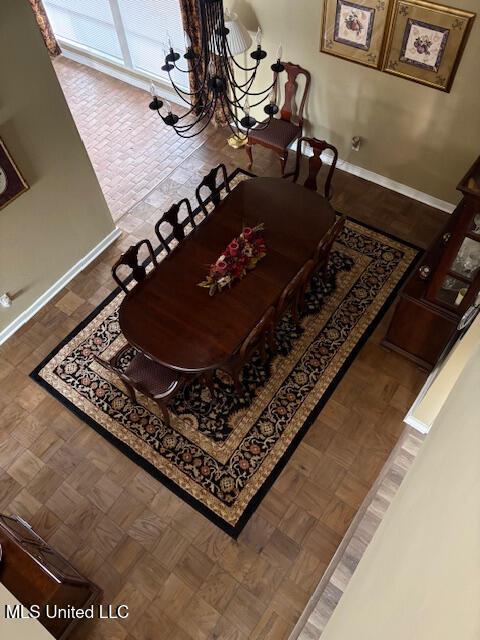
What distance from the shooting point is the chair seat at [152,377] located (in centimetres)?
312

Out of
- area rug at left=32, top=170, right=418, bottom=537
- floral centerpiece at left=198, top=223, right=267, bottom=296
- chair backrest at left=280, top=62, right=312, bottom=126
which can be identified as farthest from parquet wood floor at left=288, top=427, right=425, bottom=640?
chair backrest at left=280, top=62, right=312, bottom=126

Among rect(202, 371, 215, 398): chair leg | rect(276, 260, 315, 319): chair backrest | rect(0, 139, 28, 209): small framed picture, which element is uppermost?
rect(276, 260, 315, 319): chair backrest

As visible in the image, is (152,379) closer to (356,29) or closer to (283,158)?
(283,158)

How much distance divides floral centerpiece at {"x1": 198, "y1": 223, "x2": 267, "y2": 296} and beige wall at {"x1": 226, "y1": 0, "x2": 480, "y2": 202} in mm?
1714

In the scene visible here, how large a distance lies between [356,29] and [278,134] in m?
1.06

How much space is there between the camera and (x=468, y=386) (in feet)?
4.90

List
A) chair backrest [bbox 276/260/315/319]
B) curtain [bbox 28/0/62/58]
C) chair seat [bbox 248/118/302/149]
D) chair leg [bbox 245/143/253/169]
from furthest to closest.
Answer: curtain [bbox 28/0/62/58], chair leg [bbox 245/143/253/169], chair seat [bbox 248/118/302/149], chair backrest [bbox 276/260/315/319]

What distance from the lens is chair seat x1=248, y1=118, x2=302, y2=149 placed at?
4.46 m

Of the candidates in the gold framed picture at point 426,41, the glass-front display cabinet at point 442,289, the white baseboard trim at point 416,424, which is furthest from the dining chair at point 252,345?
the gold framed picture at point 426,41

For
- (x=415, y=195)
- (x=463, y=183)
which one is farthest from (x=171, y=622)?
(x=415, y=195)

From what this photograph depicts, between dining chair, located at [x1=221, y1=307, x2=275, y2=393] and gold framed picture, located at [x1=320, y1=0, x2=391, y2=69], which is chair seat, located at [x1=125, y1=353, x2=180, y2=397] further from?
gold framed picture, located at [x1=320, y1=0, x2=391, y2=69]

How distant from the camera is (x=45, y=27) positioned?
577cm

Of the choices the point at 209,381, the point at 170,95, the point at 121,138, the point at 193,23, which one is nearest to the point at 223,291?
the point at 209,381

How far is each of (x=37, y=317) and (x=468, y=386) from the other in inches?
133
